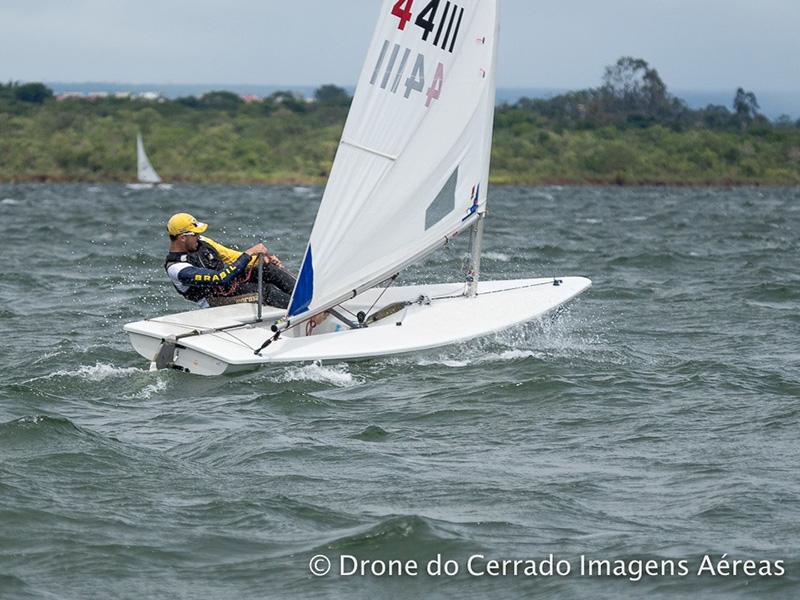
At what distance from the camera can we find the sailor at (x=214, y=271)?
9.71 m

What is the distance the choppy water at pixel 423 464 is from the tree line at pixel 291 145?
1873 inches

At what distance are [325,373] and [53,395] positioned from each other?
6.21 ft

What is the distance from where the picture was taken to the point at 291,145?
65.6m

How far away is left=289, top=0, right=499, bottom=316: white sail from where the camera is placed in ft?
30.0

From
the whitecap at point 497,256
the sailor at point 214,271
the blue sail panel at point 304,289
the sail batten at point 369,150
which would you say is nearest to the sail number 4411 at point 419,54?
the sail batten at point 369,150

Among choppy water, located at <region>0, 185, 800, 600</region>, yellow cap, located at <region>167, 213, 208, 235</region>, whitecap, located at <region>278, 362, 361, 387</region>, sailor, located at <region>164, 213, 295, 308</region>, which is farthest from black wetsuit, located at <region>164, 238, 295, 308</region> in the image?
whitecap, located at <region>278, 362, 361, 387</region>

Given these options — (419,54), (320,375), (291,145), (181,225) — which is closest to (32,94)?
(291,145)

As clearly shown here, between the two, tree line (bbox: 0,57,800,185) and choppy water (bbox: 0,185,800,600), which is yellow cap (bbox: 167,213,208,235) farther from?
tree line (bbox: 0,57,800,185)

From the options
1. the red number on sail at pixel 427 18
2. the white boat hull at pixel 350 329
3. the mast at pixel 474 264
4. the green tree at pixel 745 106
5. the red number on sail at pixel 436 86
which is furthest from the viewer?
the green tree at pixel 745 106

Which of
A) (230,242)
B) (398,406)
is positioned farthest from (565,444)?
(230,242)

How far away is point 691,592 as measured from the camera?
5.26 meters

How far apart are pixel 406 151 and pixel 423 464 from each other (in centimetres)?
337

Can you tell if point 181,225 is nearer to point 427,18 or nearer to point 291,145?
point 427,18

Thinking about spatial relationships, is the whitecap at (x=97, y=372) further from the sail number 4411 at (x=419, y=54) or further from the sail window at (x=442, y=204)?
the sail number 4411 at (x=419, y=54)
